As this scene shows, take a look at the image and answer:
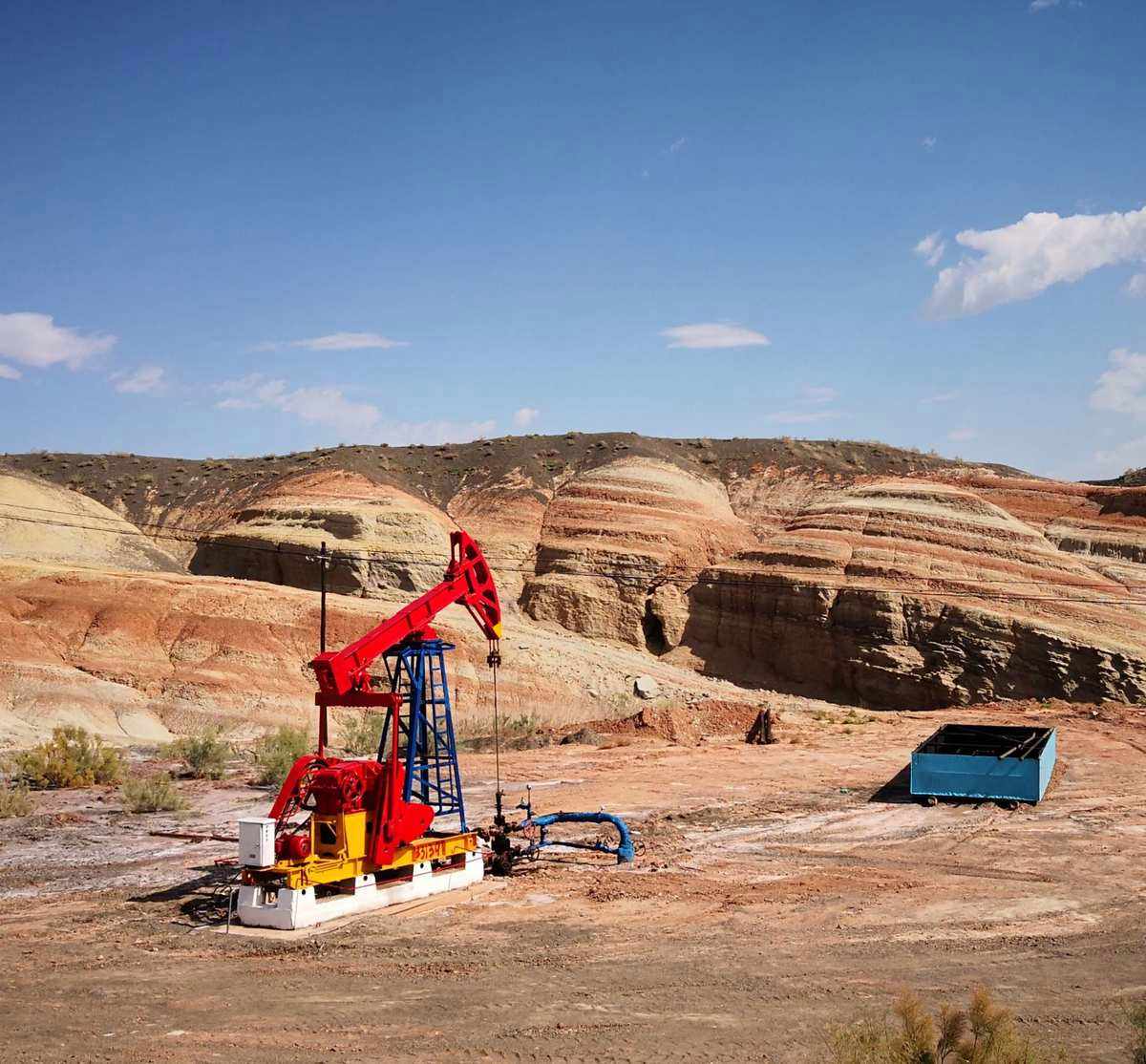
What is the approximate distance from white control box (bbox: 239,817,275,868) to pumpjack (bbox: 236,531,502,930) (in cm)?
1

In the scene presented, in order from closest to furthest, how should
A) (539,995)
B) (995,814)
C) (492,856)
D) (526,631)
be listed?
1. (539,995)
2. (492,856)
3. (995,814)
4. (526,631)

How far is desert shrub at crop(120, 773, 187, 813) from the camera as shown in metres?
23.5

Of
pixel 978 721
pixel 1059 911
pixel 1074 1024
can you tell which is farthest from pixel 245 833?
pixel 978 721

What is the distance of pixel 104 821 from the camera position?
22.7 m

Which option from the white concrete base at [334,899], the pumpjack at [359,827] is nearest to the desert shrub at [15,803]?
the pumpjack at [359,827]

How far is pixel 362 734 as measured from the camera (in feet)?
101

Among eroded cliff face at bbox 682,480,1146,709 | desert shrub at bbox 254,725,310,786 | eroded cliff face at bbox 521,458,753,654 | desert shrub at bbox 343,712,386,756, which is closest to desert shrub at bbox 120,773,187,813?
desert shrub at bbox 254,725,310,786

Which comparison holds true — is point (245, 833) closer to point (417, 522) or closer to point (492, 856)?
point (492, 856)

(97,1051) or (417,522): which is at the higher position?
(417,522)

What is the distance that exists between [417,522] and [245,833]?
35510 mm

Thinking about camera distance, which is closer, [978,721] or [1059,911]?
[1059,911]

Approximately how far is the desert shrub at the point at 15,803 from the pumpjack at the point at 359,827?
30.1 ft

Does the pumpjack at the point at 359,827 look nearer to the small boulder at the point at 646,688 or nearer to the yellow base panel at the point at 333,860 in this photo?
the yellow base panel at the point at 333,860

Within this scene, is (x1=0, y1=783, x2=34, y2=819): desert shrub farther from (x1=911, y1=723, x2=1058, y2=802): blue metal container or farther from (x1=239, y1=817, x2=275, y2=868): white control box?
(x1=911, y1=723, x2=1058, y2=802): blue metal container
